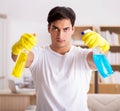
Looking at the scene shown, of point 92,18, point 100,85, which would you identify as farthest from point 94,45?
point 92,18

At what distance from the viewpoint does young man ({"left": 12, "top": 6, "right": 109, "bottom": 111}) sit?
131 cm

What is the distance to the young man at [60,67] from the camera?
1314 mm

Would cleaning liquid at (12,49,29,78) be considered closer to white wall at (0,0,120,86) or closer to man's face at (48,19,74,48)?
man's face at (48,19,74,48)

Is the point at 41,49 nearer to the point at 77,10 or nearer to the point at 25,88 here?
the point at 25,88

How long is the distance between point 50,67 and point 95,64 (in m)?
0.21

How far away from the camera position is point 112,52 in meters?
4.20

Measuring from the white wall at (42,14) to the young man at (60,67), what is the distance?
3025mm

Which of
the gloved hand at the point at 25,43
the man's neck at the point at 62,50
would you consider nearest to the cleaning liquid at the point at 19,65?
the gloved hand at the point at 25,43

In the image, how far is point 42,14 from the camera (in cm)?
443

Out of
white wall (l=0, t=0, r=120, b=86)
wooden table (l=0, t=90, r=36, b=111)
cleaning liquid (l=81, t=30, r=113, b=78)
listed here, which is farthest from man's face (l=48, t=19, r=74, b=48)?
white wall (l=0, t=0, r=120, b=86)

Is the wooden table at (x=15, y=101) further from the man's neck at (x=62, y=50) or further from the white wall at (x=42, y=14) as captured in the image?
the man's neck at (x=62, y=50)

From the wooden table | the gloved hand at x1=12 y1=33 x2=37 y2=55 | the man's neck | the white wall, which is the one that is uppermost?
the white wall

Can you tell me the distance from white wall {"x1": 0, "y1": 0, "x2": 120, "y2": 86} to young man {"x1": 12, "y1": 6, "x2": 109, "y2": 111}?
3.02m

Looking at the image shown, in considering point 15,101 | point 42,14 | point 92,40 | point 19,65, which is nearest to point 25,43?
point 19,65
